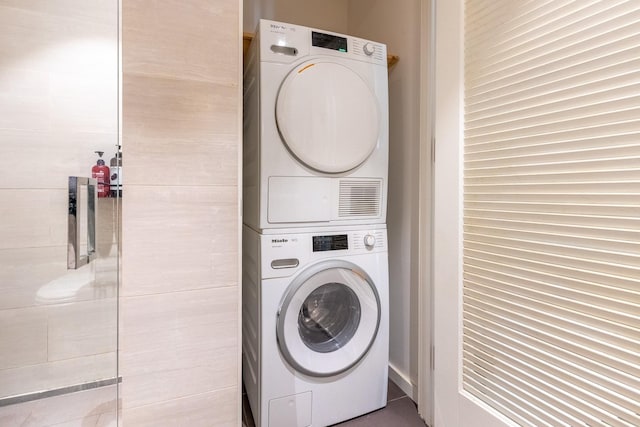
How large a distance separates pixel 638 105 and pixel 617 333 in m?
0.54

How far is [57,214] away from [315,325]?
49.1 inches

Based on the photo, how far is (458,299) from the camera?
1185mm

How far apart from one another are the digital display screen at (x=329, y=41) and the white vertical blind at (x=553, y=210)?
0.53 m

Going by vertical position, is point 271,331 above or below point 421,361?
above

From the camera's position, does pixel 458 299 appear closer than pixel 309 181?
Yes

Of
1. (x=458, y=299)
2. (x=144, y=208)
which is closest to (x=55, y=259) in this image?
(x=144, y=208)

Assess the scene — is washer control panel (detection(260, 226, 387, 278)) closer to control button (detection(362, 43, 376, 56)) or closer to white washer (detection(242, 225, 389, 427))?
white washer (detection(242, 225, 389, 427))

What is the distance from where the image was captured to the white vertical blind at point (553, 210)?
720mm

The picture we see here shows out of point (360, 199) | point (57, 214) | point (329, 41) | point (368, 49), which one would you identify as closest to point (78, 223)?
point (57, 214)

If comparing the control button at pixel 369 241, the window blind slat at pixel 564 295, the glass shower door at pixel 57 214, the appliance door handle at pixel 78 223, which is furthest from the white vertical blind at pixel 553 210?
the appliance door handle at pixel 78 223

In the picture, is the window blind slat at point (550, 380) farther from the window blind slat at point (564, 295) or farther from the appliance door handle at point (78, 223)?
the appliance door handle at point (78, 223)

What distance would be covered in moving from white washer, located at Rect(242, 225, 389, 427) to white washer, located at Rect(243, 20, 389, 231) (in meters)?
0.13

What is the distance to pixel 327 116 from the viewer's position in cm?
135

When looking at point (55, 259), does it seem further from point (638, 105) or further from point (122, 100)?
point (638, 105)
